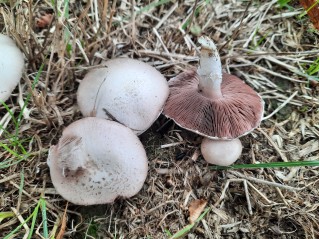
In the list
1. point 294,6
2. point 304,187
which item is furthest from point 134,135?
point 294,6

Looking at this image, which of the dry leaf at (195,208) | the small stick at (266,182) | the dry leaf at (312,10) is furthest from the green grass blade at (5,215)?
the dry leaf at (312,10)

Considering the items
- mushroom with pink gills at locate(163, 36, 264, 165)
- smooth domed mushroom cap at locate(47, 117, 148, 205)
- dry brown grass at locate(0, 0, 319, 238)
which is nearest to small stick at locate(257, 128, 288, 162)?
dry brown grass at locate(0, 0, 319, 238)

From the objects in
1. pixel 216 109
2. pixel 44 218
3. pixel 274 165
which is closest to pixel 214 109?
pixel 216 109

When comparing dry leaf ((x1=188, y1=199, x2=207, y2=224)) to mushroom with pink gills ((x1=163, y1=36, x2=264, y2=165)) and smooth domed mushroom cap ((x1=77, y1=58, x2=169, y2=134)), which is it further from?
smooth domed mushroom cap ((x1=77, y1=58, x2=169, y2=134))

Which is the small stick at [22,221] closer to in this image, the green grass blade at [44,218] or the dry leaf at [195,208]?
the green grass blade at [44,218]

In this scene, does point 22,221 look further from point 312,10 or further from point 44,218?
point 312,10

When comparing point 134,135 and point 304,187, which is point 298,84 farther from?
point 134,135
